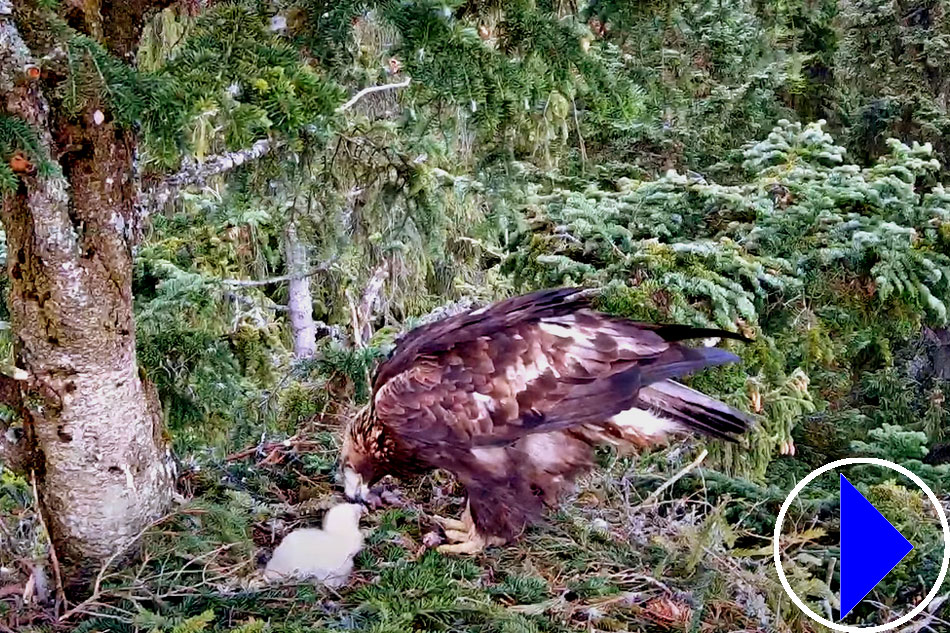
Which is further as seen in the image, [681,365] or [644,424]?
[644,424]

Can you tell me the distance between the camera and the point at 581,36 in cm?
203

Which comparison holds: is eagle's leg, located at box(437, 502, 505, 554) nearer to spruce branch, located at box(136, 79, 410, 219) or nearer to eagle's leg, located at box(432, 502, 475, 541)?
eagle's leg, located at box(432, 502, 475, 541)

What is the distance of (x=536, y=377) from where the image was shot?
2641 mm

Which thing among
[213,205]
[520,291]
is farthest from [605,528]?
[213,205]

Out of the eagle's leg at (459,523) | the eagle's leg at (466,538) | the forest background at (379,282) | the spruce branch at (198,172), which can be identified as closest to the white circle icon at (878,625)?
the forest background at (379,282)

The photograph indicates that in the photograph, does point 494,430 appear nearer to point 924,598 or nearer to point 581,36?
point 581,36

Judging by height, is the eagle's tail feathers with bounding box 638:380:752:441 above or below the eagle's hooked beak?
above

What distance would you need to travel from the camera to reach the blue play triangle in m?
2.70

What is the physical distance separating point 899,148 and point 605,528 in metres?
2.93

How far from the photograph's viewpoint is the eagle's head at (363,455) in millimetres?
2791

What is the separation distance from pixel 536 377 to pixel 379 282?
2991 mm

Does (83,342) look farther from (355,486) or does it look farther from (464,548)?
(464,548)

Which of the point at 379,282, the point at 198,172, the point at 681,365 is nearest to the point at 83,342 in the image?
the point at 198,172

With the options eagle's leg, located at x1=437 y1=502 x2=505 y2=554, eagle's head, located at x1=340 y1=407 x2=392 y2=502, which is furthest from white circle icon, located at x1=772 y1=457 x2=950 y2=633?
eagle's head, located at x1=340 y1=407 x2=392 y2=502
